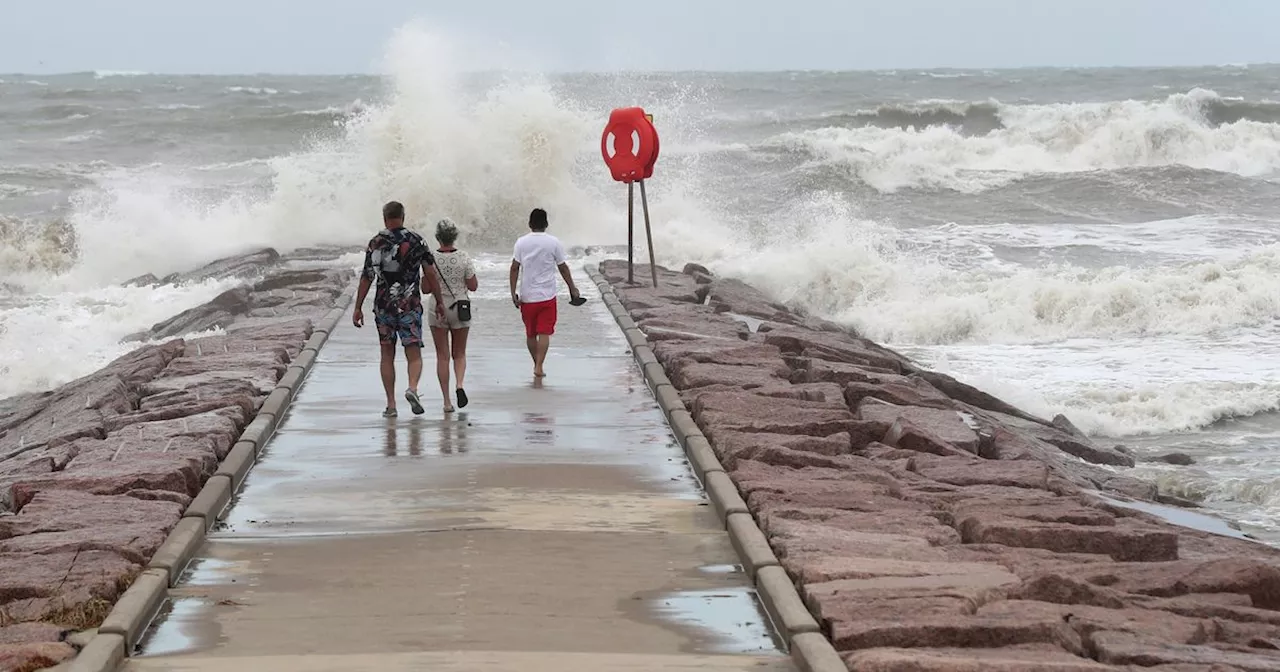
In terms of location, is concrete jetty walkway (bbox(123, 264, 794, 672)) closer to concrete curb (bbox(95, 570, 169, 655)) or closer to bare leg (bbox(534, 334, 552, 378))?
concrete curb (bbox(95, 570, 169, 655))

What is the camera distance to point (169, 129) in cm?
4756

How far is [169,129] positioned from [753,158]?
62.0 ft

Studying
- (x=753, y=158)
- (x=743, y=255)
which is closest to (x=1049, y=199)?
(x=753, y=158)

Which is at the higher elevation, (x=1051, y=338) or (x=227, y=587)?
(x=227, y=587)

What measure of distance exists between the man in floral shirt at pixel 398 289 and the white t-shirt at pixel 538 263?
125 cm

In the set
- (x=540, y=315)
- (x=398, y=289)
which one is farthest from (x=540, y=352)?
(x=398, y=289)

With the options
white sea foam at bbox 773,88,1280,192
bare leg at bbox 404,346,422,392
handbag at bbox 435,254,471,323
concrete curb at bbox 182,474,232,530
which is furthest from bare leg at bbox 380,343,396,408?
white sea foam at bbox 773,88,1280,192

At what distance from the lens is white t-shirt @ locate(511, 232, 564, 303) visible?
1131cm

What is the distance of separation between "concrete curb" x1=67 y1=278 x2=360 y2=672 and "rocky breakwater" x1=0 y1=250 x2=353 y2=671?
0.05m

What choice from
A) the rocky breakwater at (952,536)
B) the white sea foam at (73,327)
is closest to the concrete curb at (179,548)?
the rocky breakwater at (952,536)

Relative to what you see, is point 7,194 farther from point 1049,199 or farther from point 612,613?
point 612,613

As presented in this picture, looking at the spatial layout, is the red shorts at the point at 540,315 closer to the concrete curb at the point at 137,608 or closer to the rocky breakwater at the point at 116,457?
the rocky breakwater at the point at 116,457

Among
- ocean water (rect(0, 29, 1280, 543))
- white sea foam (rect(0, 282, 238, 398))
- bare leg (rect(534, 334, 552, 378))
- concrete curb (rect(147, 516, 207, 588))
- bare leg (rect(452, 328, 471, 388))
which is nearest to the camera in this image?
concrete curb (rect(147, 516, 207, 588))

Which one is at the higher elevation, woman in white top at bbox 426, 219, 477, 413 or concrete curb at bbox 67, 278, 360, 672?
woman in white top at bbox 426, 219, 477, 413
